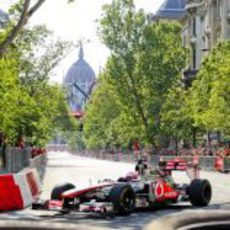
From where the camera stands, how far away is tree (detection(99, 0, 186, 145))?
83500 mm

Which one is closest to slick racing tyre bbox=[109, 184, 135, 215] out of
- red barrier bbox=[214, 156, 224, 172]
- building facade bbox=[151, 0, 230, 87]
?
red barrier bbox=[214, 156, 224, 172]

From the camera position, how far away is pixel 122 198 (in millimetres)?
18234

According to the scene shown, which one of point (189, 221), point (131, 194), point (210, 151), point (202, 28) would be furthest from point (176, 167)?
point (202, 28)

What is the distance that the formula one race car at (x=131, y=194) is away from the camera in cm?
1827

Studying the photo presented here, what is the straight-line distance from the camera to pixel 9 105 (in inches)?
1618

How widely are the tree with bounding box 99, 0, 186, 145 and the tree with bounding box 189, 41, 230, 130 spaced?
14648mm

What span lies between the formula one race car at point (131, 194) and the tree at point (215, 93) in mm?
37943

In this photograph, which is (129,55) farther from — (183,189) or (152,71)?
(183,189)

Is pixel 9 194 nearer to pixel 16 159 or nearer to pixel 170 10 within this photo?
pixel 16 159

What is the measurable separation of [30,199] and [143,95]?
63.3 meters

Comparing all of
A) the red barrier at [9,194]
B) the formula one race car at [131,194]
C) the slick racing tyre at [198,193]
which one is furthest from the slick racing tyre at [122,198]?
the red barrier at [9,194]

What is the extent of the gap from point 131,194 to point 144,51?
65686mm

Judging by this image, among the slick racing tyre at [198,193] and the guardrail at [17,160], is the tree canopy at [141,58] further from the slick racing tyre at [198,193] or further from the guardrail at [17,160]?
the slick racing tyre at [198,193]

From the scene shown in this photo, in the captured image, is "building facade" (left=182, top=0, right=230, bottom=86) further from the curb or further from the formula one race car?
the curb
